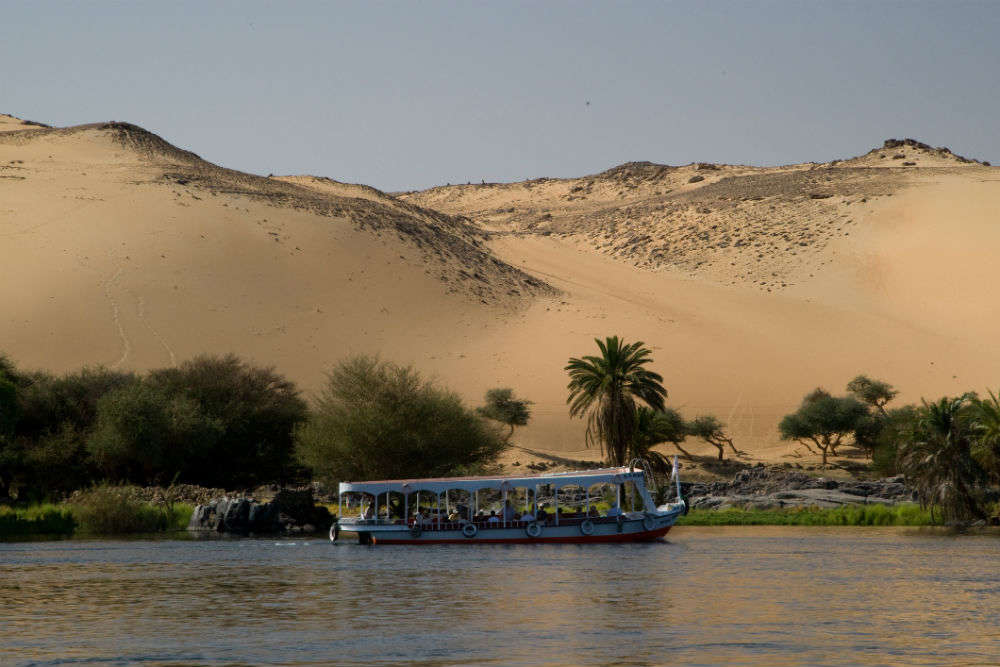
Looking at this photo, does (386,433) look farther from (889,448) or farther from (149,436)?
(889,448)

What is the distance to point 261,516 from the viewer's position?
44406 mm

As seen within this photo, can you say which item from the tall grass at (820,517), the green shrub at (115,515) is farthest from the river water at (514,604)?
the green shrub at (115,515)

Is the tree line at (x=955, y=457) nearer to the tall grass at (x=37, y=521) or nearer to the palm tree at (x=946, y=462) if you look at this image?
the palm tree at (x=946, y=462)

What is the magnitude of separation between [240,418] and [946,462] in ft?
91.0

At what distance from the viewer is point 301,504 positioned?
46.7 metres

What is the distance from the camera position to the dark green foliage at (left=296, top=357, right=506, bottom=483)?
48.7 metres

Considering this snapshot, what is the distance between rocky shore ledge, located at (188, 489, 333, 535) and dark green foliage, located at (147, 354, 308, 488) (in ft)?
22.0

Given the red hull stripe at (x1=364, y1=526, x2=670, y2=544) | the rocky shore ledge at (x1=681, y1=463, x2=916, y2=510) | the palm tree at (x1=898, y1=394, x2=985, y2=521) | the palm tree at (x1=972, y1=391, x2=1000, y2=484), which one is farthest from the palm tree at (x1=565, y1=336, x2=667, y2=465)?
the palm tree at (x1=972, y1=391, x2=1000, y2=484)

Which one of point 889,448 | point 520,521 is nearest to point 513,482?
point 520,521

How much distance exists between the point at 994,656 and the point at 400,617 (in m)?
9.12

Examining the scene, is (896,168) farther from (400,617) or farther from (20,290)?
(400,617)

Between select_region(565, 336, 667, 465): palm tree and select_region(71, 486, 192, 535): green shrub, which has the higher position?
select_region(565, 336, 667, 465): palm tree

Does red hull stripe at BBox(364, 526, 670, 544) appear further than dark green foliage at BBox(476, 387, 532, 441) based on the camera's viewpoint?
No

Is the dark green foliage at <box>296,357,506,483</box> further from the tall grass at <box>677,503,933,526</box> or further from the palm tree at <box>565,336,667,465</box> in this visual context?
the tall grass at <box>677,503,933,526</box>
